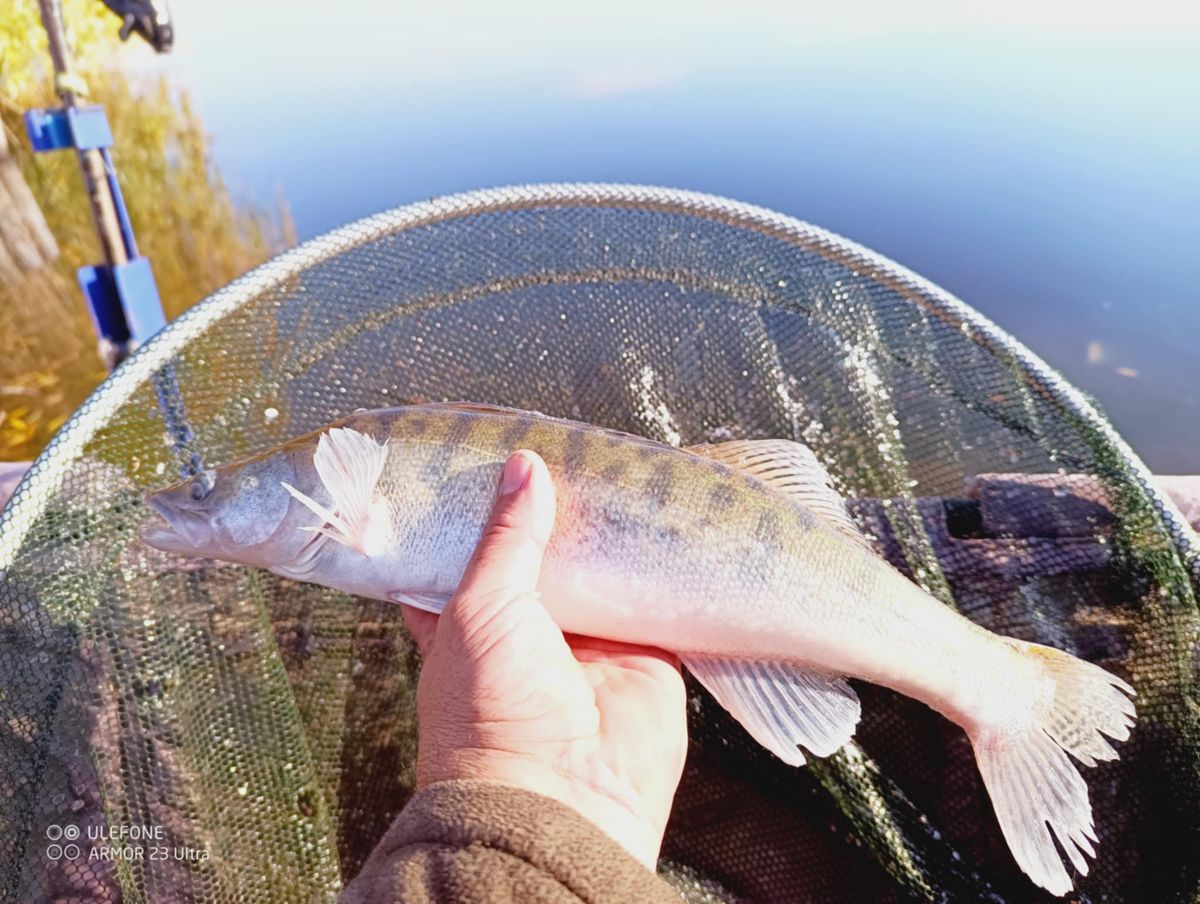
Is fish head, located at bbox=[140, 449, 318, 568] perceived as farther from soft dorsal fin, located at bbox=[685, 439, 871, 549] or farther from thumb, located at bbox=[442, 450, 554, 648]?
soft dorsal fin, located at bbox=[685, 439, 871, 549]

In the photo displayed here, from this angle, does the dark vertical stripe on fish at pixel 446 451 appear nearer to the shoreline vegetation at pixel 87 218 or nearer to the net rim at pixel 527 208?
the net rim at pixel 527 208

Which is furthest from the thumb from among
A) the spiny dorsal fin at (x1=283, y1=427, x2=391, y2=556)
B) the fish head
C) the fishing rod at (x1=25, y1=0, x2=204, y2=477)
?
the fishing rod at (x1=25, y1=0, x2=204, y2=477)

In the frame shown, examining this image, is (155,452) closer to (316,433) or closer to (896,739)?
(316,433)

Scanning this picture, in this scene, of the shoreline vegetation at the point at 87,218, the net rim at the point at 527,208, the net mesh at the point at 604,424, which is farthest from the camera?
the shoreline vegetation at the point at 87,218

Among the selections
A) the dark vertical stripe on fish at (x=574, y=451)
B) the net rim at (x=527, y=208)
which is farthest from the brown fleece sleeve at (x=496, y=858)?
the net rim at (x=527, y=208)

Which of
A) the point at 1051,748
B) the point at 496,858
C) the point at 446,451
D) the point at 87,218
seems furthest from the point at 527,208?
the point at 87,218

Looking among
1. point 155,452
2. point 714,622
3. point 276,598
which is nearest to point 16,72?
point 155,452

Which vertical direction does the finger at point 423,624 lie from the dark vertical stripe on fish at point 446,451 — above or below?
below
